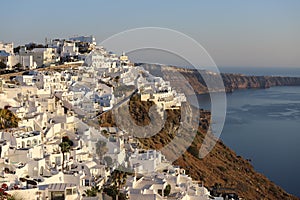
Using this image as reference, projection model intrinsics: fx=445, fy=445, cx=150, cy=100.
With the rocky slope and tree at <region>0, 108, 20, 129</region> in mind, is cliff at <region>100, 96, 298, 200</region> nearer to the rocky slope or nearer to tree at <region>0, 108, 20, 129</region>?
the rocky slope

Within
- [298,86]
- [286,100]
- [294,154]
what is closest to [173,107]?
[294,154]

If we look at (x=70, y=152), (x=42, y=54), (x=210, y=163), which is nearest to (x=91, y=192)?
(x=70, y=152)

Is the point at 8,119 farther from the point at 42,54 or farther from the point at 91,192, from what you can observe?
the point at 42,54

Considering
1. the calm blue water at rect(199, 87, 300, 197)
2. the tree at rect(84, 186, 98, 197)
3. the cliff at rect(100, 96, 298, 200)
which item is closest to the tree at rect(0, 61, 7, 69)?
the cliff at rect(100, 96, 298, 200)

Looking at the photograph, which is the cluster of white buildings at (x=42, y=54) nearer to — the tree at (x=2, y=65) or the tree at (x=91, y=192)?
the tree at (x=2, y=65)

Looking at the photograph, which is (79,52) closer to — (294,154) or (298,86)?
(294,154)

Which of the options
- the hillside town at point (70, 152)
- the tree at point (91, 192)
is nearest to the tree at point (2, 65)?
the hillside town at point (70, 152)
